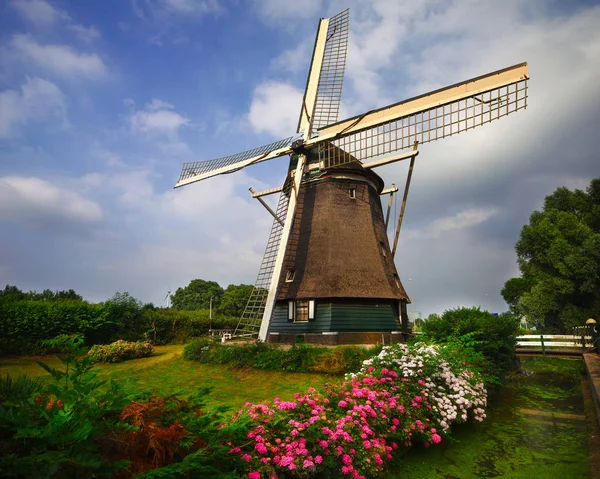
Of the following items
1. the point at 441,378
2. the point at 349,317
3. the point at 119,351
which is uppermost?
the point at 349,317

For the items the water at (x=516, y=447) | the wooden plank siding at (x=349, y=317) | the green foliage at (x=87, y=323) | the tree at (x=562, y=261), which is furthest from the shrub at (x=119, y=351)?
the tree at (x=562, y=261)

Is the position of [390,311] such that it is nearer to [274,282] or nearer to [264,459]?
[274,282]

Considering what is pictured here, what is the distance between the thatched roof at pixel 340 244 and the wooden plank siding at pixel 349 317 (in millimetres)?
502

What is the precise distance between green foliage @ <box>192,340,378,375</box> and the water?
4171 millimetres

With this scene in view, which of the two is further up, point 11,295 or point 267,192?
point 267,192

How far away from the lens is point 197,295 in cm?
6488

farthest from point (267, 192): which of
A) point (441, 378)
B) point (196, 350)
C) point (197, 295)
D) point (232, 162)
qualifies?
point (197, 295)

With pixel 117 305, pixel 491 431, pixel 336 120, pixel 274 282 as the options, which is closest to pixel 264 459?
pixel 491 431

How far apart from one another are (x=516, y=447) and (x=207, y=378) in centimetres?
922

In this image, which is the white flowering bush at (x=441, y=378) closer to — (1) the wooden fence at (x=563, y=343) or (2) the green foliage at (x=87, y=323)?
(2) the green foliage at (x=87, y=323)

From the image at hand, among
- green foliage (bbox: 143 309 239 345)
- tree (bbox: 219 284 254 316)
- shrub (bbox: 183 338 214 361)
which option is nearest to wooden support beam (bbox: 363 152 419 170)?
shrub (bbox: 183 338 214 361)

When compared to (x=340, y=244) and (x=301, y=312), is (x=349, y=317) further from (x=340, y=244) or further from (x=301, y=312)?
(x=340, y=244)

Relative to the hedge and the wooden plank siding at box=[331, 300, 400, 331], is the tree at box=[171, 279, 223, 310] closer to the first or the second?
the hedge

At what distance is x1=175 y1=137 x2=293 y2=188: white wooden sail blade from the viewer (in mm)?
17016
